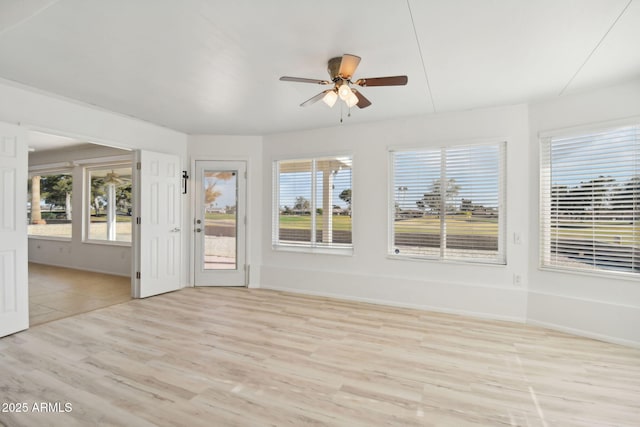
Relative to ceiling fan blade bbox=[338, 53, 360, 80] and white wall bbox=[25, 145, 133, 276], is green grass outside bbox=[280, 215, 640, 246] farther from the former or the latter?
white wall bbox=[25, 145, 133, 276]

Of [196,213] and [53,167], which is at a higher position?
[53,167]

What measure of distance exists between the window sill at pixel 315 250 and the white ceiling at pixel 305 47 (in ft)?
7.16

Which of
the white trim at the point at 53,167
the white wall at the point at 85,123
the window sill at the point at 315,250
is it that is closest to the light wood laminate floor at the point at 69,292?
the white wall at the point at 85,123

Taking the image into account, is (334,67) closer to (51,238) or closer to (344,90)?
(344,90)

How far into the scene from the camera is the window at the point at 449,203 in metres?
4.04

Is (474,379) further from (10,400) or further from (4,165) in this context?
(4,165)

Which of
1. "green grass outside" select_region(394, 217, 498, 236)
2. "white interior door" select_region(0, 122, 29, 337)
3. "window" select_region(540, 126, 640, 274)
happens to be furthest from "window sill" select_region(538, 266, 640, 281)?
"white interior door" select_region(0, 122, 29, 337)

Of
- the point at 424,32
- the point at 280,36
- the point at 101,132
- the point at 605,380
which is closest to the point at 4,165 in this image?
the point at 101,132

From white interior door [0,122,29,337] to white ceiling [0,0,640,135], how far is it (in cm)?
67

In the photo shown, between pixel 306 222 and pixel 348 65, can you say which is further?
pixel 306 222

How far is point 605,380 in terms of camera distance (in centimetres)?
252

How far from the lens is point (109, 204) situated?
681 cm

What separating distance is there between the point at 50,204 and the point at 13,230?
5.56 meters

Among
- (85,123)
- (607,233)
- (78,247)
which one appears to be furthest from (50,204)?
(607,233)
